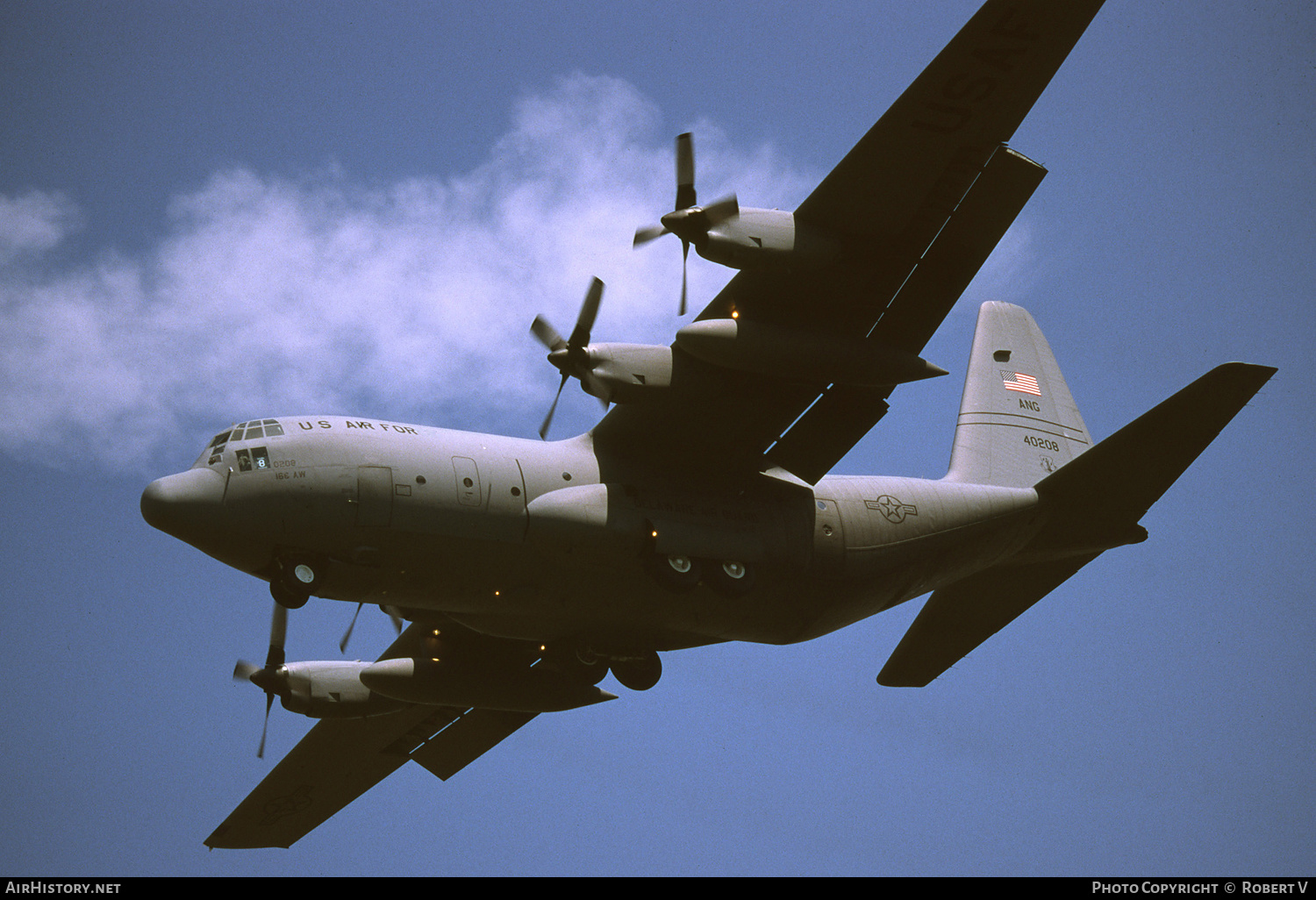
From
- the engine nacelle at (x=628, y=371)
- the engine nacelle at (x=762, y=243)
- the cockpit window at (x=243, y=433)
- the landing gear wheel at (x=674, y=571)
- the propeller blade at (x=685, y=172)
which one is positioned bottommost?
the landing gear wheel at (x=674, y=571)

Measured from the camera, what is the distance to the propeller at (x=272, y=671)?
20.6 metres

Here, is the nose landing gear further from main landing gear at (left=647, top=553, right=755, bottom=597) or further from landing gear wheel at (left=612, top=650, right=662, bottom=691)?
landing gear wheel at (left=612, top=650, right=662, bottom=691)

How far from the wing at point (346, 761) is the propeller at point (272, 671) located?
8.15 feet

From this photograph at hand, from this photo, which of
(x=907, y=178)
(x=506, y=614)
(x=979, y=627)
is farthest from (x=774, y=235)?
(x=979, y=627)

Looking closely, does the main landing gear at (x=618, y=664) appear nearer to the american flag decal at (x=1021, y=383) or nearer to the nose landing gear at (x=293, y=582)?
the nose landing gear at (x=293, y=582)

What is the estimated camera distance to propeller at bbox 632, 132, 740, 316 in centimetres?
1566

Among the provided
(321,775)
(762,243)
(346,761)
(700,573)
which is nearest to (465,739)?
(346,761)

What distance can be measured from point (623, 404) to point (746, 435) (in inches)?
82.3

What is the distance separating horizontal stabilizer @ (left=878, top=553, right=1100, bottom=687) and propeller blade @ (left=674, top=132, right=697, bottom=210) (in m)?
9.00

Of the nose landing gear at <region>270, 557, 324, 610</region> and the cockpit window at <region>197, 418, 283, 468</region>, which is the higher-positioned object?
the cockpit window at <region>197, 418, 283, 468</region>

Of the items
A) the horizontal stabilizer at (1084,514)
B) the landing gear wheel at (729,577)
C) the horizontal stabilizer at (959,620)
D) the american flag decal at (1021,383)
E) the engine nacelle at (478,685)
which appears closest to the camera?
the landing gear wheel at (729,577)

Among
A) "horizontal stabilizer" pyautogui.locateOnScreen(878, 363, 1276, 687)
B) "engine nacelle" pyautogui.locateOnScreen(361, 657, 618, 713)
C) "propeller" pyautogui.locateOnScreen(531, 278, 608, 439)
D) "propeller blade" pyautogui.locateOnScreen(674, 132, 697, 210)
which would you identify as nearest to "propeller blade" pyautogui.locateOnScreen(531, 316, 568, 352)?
"propeller" pyautogui.locateOnScreen(531, 278, 608, 439)

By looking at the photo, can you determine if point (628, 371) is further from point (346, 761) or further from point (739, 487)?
point (346, 761)

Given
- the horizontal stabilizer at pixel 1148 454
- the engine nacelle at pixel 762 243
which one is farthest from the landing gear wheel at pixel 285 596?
the horizontal stabilizer at pixel 1148 454
